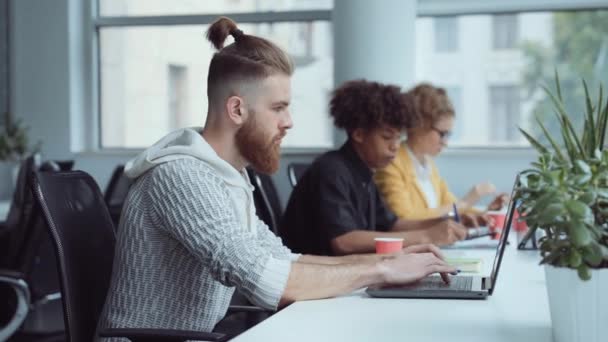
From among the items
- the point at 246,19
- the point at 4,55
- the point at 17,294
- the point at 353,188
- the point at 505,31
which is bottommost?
the point at 17,294

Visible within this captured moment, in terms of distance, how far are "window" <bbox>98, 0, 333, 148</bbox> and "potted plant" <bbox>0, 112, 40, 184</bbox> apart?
1.81 feet

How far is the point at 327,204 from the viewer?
2.99 m

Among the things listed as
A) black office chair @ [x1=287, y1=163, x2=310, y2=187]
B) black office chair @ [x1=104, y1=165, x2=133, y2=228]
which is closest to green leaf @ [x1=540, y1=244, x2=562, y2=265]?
black office chair @ [x1=287, y1=163, x2=310, y2=187]

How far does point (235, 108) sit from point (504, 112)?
12.2 feet

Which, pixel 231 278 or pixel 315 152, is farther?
pixel 315 152

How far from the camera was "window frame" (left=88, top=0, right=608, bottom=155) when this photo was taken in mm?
5453

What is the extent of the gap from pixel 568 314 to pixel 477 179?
165 inches

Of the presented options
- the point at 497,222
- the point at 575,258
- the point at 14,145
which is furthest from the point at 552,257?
the point at 14,145

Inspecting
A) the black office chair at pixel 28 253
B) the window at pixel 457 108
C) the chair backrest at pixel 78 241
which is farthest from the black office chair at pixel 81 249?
the window at pixel 457 108

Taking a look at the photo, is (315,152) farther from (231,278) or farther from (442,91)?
(231,278)

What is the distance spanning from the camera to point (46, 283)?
17.1 ft

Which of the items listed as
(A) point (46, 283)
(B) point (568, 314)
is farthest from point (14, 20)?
(B) point (568, 314)

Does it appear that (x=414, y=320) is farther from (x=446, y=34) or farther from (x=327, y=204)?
(x=446, y=34)

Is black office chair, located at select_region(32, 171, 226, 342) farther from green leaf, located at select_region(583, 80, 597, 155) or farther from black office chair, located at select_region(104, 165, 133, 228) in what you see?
black office chair, located at select_region(104, 165, 133, 228)
